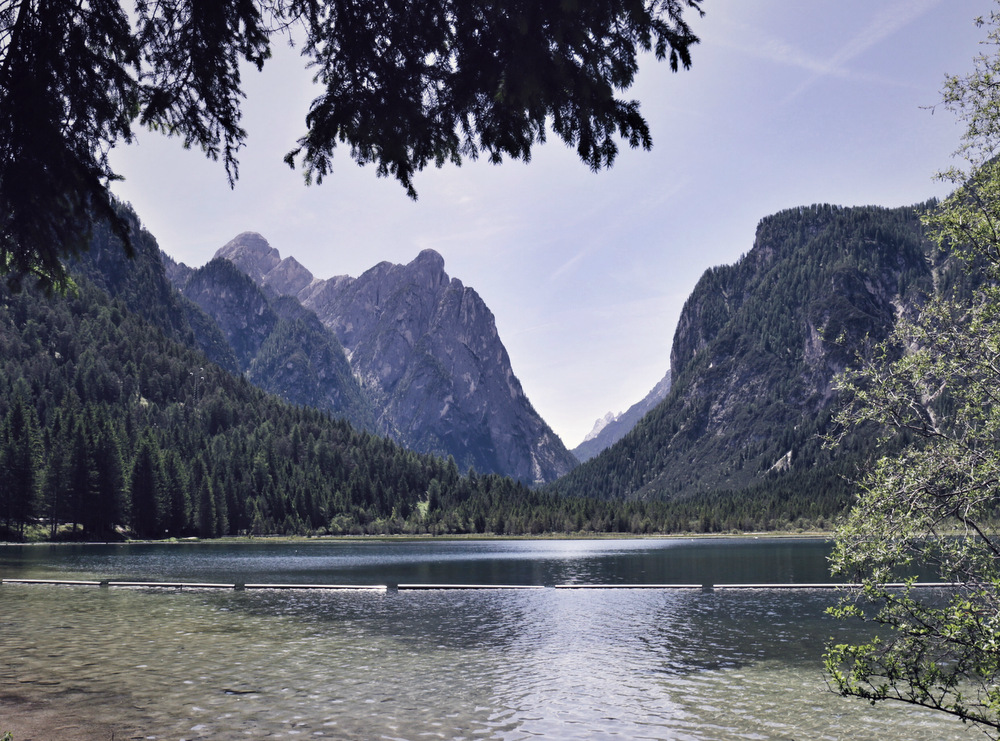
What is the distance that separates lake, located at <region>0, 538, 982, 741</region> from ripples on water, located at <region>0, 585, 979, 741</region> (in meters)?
0.12

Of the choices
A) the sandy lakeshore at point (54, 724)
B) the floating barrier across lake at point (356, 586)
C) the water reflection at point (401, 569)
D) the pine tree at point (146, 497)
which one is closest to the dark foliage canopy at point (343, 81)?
the sandy lakeshore at point (54, 724)

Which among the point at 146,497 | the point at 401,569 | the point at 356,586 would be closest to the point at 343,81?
the point at 356,586

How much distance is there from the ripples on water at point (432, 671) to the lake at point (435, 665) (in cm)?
12

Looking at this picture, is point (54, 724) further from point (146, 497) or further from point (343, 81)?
point (146, 497)

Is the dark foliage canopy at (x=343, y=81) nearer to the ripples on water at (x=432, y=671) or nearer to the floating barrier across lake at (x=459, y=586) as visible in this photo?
the ripples on water at (x=432, y=671)

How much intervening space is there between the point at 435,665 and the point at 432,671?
142 cm

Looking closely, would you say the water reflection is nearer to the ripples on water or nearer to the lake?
the lake

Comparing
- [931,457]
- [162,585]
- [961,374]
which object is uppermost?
[961,374]

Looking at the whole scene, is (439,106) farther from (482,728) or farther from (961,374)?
(482,728)

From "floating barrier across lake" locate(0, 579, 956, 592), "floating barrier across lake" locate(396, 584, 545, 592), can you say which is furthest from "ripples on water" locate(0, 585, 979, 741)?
"floating barrier across lake" locate(396, 584, 545, 592)

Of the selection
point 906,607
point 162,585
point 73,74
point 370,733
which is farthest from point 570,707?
point 162,585

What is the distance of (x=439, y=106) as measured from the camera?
44.6 ft

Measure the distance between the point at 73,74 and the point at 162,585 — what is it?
198ft

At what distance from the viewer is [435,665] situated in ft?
108
